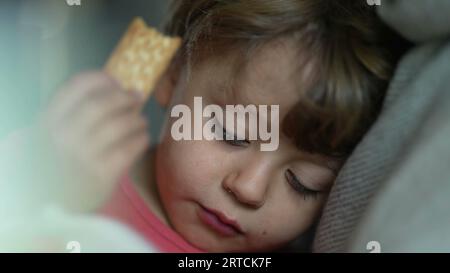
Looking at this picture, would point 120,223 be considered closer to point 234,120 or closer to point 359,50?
point 234,120

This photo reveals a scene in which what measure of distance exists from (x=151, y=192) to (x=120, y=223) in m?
0.05

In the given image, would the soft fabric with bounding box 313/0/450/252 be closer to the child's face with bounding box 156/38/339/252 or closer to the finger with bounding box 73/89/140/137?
the child's face with bounding box 156/38/339/252

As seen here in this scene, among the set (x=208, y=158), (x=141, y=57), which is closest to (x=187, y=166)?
(x=208, y=158)

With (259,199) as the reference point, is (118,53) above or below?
above

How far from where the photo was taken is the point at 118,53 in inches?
23.1

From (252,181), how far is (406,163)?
134 millimetres

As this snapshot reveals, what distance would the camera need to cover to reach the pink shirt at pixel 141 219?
558 millimetres

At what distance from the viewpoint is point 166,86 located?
0.58 metres

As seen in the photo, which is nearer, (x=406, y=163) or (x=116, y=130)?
(x=406, y=163)

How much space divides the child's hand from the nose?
106mm

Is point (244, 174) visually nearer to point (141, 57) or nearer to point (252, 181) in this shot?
point (252, 181)
